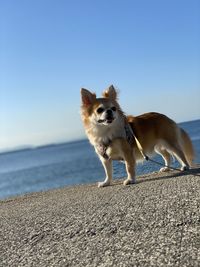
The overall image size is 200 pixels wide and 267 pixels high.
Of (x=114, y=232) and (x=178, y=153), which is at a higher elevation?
(x=114, y=232)

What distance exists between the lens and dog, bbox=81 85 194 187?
24.7 ft

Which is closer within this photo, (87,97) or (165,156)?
(87,97)

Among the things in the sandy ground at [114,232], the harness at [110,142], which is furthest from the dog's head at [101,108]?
the sandy ground at [114,232]

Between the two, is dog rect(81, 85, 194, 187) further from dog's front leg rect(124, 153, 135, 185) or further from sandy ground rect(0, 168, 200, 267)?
sandy ground rect(0, 168, 200, 267)

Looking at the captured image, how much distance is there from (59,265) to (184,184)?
2664 mm

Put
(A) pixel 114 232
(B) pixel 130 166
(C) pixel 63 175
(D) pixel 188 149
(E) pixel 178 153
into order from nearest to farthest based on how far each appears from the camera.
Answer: (A) pixel 114 232 < (B) pixel 130 166 < (E) pixel 178 153 < (D) pixel 188 149 < (C) pixel 63 175

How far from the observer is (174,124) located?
320 inches

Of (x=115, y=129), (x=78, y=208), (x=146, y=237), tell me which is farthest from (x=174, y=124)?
(x=146, y=237)

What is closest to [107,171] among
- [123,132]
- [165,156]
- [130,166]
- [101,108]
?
[130,166]

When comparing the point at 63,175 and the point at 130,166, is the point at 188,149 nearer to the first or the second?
the point at 130,166

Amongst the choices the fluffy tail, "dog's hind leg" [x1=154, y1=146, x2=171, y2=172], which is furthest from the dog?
"dog's hind leg" [x1=154, y1=146, x2=171, y2=172]

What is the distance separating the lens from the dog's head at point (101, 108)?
7443 millimetres

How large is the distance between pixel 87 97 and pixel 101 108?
39cm

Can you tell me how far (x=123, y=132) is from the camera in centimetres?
758
